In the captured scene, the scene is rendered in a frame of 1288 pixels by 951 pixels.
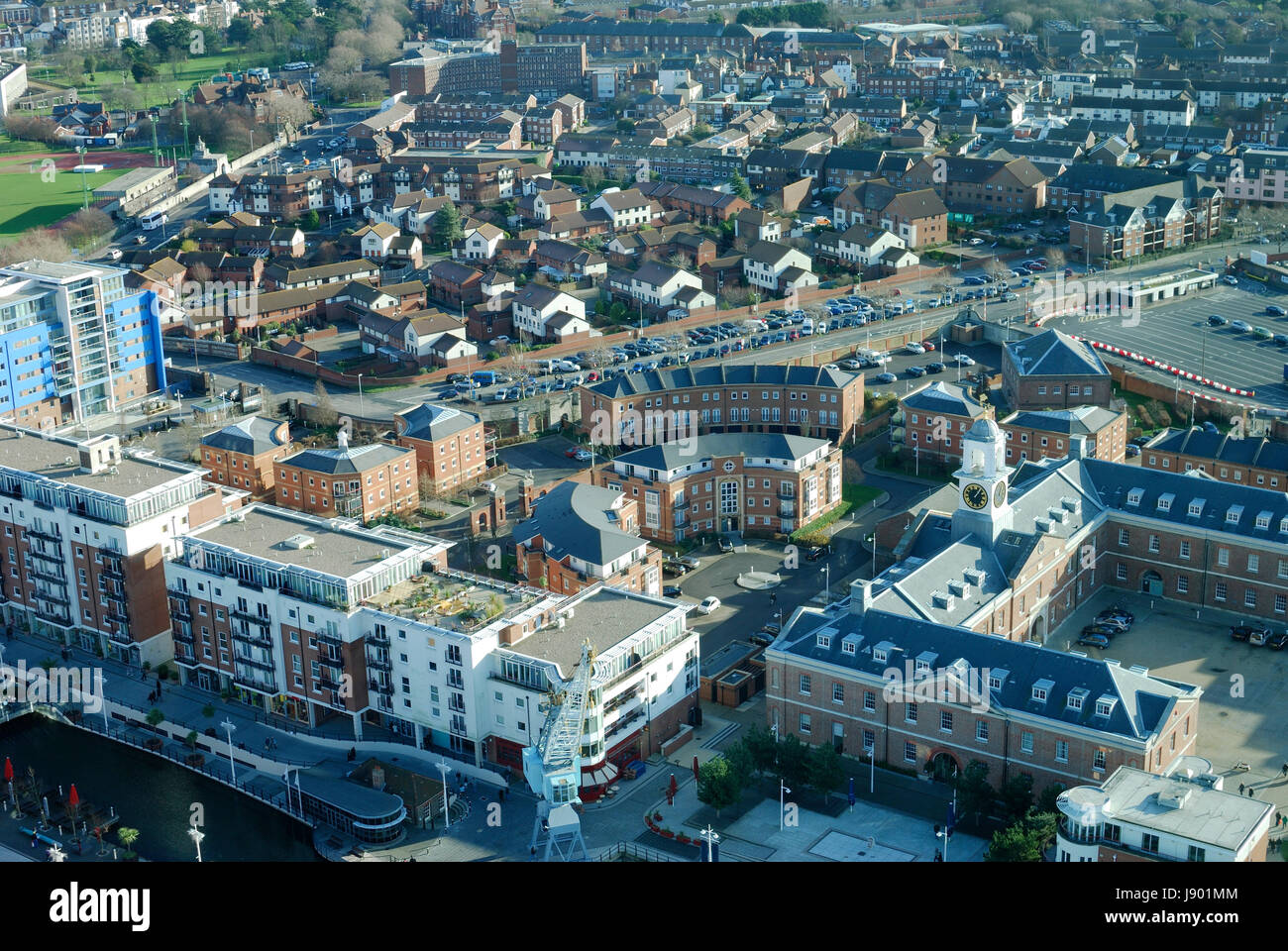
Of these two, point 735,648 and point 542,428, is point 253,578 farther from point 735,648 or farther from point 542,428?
point 542,428

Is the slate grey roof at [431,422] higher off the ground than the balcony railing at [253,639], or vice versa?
the slate grey roof at [431,422]

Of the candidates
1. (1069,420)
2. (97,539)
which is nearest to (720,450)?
(1069,420)

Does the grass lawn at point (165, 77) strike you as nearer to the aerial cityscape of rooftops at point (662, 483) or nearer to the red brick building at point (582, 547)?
the aerial cityscape of rooftops at point (662, 483)

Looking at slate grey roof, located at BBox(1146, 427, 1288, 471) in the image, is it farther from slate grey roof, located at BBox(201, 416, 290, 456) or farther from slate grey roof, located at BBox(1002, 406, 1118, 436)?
slate grey roof, located at BBox(201, 416, 290, 456)

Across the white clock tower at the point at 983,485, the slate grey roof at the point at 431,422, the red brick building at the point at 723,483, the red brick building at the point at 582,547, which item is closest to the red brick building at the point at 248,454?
the slate grey roof at the point at 431,422

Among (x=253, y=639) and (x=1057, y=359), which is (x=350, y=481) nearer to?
(x=253, y=639)

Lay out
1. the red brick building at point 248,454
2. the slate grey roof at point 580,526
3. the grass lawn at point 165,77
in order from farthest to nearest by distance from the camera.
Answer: the grass lawn at point 165,77
the red brick building at point 248,454
the slate grey roof at point 580,526

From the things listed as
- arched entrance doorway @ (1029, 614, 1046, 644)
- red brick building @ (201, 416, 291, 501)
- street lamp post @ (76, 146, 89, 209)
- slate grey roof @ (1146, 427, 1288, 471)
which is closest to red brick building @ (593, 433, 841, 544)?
arched entrance doorway @ (1029, 614, 1046, 644)
